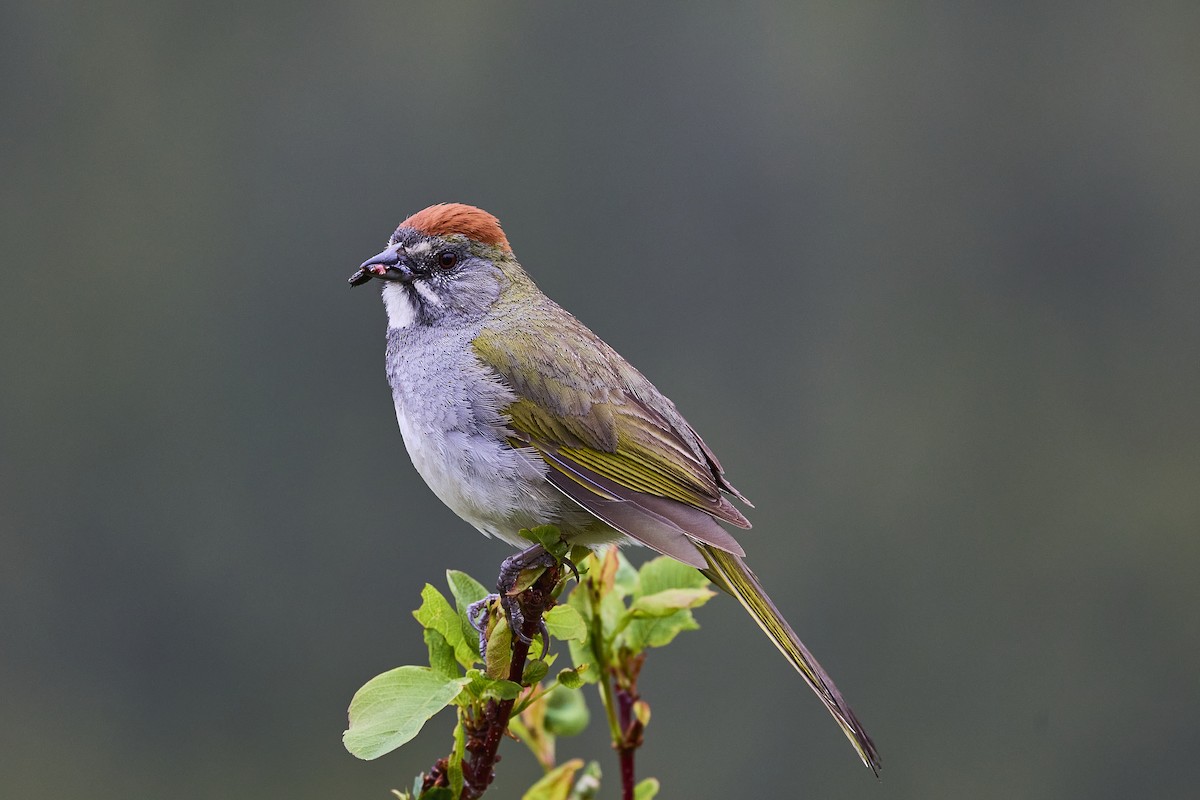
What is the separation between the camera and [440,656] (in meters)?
1.61

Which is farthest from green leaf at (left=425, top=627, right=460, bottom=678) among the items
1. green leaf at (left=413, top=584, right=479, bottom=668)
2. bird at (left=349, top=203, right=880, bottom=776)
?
bird at (left=349, top=203, right=880, bottom=776)

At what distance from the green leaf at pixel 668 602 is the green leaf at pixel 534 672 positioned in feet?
0.93

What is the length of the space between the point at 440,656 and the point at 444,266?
3.81ft

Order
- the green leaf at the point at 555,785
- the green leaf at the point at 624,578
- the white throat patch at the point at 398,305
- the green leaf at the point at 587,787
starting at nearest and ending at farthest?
the green leaf at the point at 555,785, the green leaf at the point at 587,787, the green leaf at the point at 624,578, the white throat patch at the point at 398,305

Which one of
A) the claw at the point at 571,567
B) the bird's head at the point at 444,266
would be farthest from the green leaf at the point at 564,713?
the bird's head at the point at 444,266

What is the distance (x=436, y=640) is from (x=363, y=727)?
0.15 m

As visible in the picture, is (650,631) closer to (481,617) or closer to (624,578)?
(624,578)

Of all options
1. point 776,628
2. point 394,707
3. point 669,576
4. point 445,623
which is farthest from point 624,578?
point 394,707

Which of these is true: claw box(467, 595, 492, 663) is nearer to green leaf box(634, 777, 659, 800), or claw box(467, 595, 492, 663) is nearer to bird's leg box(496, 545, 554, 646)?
bird's leg box(496, 545, 554, 646)

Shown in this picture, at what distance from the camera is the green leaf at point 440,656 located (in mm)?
1604

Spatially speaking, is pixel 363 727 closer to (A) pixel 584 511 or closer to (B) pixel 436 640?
(B) pixel 436 640

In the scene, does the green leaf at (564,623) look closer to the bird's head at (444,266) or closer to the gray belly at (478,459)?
the gray belly at (478,459)

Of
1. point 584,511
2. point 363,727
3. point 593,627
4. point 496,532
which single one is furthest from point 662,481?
point 363,727

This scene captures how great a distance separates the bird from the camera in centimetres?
220
